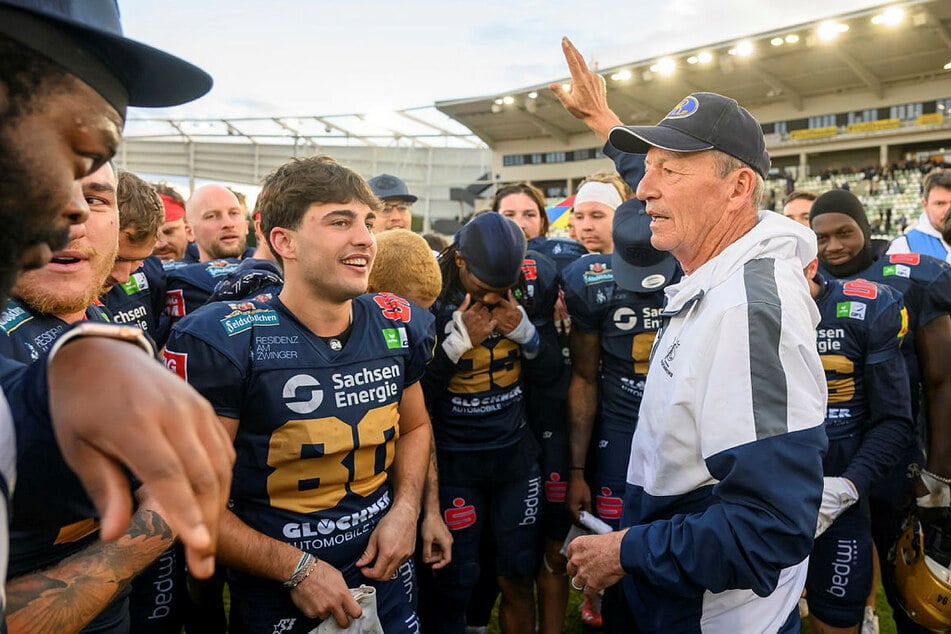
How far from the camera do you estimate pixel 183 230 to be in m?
4.93

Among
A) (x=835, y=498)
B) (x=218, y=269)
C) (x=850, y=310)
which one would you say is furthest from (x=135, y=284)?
(x=850, y=310)

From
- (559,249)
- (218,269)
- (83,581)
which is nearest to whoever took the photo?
(83,581)

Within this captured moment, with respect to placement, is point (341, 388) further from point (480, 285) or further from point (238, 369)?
point (480, 285)

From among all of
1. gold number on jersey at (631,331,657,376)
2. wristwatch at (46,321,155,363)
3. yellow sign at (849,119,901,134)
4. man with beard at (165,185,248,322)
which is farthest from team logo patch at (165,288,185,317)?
yellow sign at (849,119,901,134)

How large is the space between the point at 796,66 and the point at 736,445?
31487mm

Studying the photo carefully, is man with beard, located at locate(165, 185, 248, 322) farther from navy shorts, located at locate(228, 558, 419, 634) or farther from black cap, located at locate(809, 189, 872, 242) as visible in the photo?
black cap, located at locate(809, 189, 872, 242)

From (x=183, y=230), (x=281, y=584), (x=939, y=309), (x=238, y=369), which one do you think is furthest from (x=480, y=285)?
(x=183, y=230)

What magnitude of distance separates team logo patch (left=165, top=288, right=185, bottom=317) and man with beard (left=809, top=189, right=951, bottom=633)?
378 cm

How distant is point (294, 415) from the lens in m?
2.05

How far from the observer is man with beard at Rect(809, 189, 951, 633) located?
3.21 m

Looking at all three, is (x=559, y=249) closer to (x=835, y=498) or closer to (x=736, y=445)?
(x=835, y=498)

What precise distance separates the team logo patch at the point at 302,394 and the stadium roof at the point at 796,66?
2787 cm

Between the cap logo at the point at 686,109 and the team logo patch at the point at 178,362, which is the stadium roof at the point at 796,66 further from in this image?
the team logo patch at the point at 178,362

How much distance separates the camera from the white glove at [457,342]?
304 cm
